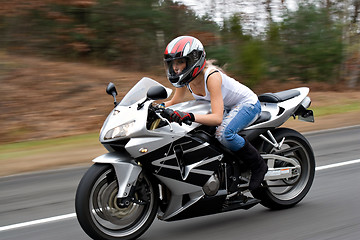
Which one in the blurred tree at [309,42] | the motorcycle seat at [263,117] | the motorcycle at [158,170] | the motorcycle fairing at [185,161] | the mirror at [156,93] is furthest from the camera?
the blurred tree at [309,42]

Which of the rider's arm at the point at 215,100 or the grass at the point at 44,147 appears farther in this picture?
the grass at the point at 44,147

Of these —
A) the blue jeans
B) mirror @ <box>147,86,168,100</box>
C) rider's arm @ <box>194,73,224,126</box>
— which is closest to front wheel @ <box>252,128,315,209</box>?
the blue jeans

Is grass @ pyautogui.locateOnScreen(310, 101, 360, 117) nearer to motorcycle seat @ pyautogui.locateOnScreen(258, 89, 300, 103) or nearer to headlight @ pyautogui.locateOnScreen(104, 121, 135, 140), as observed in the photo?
motorcycle seat @ pyautogui.locateOnScreen(258, 89, 300, 103)

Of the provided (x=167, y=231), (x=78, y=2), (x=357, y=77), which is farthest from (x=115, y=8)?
(x=167, y=231)

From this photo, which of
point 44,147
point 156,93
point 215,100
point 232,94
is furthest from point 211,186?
point 44,147

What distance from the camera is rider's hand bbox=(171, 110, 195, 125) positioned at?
4.18 m

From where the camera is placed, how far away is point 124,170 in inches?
170

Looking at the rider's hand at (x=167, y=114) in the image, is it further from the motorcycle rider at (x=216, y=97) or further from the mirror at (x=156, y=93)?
the mirror at (x=156, y=93)

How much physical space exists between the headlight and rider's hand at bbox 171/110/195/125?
348mm

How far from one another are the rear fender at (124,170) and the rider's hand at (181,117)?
535 mm

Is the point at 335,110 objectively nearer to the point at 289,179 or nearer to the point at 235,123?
the point at 289,179

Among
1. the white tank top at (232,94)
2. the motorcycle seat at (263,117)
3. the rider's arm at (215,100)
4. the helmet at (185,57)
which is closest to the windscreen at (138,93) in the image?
the helmet at (185,57)

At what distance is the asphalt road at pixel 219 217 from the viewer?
475cm

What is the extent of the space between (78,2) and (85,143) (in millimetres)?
6910
